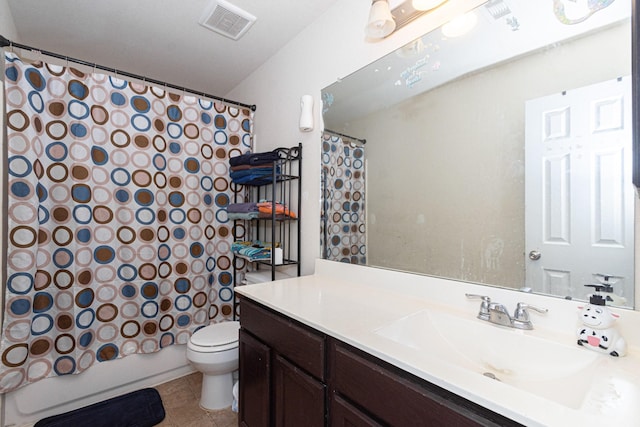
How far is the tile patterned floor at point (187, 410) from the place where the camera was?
1615 mm

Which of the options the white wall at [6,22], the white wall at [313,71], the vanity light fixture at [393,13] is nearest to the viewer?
the vanity light fixture at [393,13]

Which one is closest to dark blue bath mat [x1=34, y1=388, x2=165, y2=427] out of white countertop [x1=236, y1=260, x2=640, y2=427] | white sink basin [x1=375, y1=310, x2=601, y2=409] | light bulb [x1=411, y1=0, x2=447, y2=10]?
white countertop [x1=236, y1=260, x2=640, y2=427]

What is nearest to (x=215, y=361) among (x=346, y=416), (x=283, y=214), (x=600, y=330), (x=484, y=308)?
(x=283, y=214)

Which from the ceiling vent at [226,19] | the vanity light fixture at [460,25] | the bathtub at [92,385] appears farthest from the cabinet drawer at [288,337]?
the ceiling vent at [226,19]

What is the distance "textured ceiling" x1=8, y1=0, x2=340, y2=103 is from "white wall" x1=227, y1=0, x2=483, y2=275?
0.37 ft

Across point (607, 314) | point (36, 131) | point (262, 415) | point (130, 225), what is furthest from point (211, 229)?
point (607, 314)

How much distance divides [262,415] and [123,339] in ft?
4.05

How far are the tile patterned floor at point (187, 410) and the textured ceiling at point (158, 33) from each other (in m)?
2.41

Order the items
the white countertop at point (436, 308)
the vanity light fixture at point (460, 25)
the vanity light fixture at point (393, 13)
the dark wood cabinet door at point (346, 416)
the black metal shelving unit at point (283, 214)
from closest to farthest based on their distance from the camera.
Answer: the white countertop at point (436, 308)
the dark wood cabinet door at point (346, 416)
the vanity light fixture at point (460, 25)
the vanity light fixture at point (393, 13)
the black metal shelving unit at point (283, 214)

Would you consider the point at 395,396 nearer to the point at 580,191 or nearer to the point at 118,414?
the point at 580,191

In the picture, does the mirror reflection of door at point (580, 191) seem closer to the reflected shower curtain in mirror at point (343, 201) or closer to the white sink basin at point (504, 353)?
the white sink basin at point (504, 353)

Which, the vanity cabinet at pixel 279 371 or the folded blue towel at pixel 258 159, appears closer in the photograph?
the vanity cabinet at pixel 279 371

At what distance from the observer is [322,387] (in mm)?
920

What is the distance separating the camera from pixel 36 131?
158 cm
